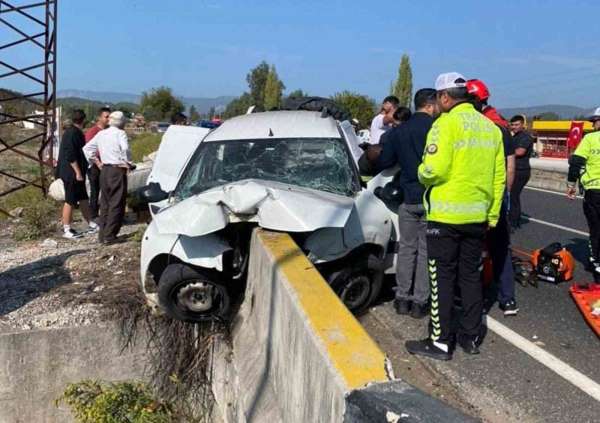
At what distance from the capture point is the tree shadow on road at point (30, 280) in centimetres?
578

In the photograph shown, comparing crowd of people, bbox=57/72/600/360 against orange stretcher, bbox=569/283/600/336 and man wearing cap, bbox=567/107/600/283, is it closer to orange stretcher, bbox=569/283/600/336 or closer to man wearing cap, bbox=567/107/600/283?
man wearing cap, bbox=567/107/600/283

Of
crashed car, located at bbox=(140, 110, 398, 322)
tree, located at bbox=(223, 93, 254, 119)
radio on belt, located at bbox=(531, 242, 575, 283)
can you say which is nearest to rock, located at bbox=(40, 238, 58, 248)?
crashed car, located at bbox=(140, 110, 398, 322)

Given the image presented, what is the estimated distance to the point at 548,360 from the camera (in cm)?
416

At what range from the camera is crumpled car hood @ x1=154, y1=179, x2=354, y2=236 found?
4.28m

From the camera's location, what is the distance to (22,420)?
5227 millimetres

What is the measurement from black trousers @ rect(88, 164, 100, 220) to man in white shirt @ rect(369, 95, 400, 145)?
418cm

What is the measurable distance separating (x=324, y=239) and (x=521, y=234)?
5230 millimetres

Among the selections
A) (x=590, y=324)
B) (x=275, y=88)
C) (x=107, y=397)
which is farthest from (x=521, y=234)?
(x=275, y=88)

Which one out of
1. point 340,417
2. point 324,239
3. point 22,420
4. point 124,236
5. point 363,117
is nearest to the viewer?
point 340,417

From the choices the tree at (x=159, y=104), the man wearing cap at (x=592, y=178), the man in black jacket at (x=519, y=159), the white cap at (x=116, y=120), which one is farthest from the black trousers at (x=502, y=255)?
the tree at (x=159, y=104)

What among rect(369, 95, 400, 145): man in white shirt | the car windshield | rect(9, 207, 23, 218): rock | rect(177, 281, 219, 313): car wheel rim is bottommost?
rect(9, 207, 23, 218): rock

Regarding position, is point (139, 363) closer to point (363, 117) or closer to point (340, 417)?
point (340, 417)

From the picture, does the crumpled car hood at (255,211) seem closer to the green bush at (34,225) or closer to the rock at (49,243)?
the rock at (49,243)

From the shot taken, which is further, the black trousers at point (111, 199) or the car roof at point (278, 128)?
the black trousers at point (111, 199)
